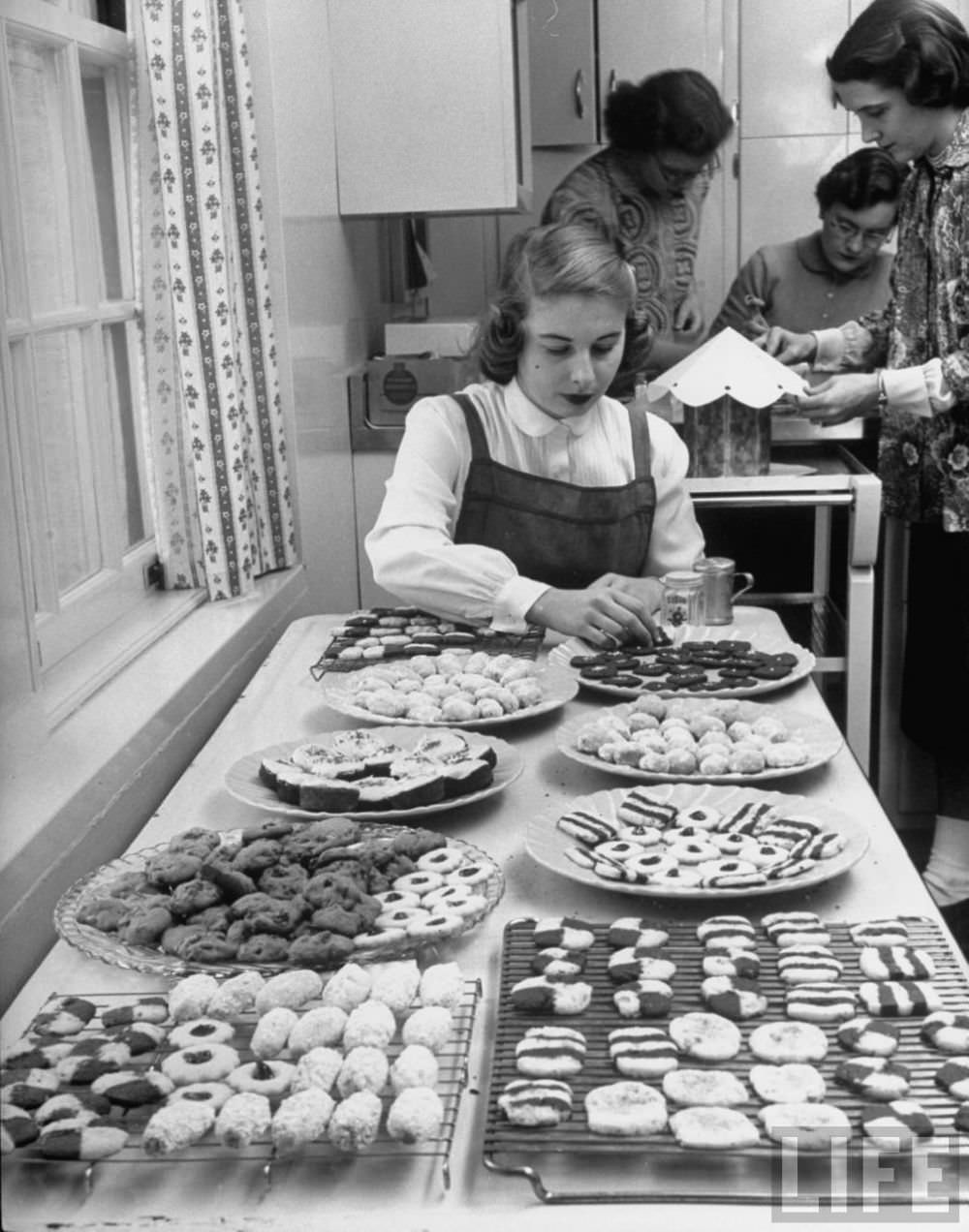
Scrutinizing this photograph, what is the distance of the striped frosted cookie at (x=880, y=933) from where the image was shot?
42.8 inches

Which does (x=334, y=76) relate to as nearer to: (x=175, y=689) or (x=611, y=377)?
(x=611, y=377)

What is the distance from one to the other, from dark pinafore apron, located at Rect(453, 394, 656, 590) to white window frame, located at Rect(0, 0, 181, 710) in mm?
515

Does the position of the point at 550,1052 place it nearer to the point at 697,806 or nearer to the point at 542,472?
the point at 697,806

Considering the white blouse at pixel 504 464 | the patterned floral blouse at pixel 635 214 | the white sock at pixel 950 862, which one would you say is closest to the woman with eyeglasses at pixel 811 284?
the patterned floral blouse at pixel 635 214

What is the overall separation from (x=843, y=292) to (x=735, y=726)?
2.83 meters

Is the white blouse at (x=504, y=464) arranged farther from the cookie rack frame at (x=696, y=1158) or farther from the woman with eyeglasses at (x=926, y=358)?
the cookie rack frame at (x=696, y=1158)

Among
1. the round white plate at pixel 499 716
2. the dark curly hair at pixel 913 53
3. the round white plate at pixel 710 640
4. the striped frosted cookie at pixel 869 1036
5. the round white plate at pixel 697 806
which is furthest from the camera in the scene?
the dark curly hair at pixel 913 53

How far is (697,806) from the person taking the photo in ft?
4.56

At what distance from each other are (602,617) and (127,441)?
3.12ft

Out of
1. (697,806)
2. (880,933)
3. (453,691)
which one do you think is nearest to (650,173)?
(453,691)

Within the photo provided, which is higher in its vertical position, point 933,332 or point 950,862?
point 933,332

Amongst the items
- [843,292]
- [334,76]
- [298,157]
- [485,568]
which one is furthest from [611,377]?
[843,292]

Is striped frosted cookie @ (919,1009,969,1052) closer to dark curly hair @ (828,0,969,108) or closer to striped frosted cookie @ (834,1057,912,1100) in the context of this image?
striped frosted cookie @ (834,1057,912,1100)

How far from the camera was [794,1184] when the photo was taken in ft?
2.72
